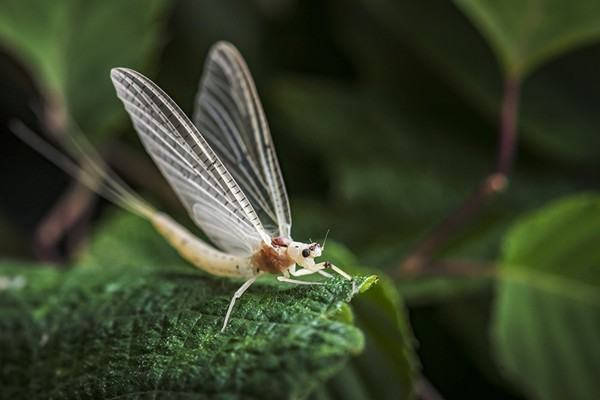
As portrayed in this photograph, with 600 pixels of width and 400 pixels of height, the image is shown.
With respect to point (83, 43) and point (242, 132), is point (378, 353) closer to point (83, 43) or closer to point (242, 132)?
point (242, 132)

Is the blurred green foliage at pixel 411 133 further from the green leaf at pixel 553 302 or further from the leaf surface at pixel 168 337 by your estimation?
the leaf surface at pixel 168 337

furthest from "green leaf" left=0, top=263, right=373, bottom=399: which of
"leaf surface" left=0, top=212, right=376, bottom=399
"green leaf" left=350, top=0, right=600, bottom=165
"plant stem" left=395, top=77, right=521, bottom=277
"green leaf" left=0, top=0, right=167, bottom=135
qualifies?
"green leaf" left=350, top=0, right=600, bottom=165

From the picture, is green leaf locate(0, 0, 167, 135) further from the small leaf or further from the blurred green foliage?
the small leaf

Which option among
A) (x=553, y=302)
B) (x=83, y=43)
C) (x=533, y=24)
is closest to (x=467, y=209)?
(x=553, y=302)

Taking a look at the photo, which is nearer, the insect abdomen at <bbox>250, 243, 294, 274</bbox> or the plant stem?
the insect abdomen at <bbox>250, 243, 294, 274</bbox>

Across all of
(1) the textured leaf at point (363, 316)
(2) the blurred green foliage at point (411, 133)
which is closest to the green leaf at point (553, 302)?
(2) the blurred green foliage at point (411, 133)

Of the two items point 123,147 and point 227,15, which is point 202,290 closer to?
point 123,147
